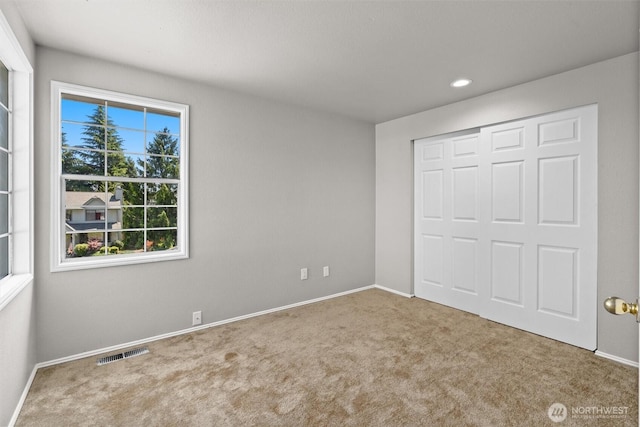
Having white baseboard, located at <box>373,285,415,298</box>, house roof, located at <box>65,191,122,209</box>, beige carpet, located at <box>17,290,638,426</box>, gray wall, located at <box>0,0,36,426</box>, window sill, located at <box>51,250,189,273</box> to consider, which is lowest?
beige carpet, located at <box>17,290,638,426</box>

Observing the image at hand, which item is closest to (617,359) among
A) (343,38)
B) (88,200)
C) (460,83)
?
(460,83)

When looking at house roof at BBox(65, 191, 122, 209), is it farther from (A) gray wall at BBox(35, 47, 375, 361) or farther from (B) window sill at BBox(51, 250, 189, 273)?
(B) window sill at BBox(51, 250, 189, 273)

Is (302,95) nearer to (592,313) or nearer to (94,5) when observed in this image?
(94,5)

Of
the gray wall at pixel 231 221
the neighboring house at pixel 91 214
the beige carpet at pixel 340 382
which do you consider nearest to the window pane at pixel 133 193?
the neighboring house at pixel 91 214

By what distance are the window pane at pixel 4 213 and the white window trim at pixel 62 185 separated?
290 mm

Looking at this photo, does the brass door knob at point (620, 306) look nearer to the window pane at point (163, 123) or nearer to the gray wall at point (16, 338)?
the gray wall at point (16, 338)

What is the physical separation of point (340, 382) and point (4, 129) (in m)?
2.72

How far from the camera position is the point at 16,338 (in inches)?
73.3

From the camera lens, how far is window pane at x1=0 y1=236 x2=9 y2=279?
6.45 ft

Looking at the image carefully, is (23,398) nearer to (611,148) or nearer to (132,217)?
(132,217)

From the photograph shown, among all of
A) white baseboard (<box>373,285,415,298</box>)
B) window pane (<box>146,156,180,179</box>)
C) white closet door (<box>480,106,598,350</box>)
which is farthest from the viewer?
white baseboard (<box>373,285,415,298</box>)

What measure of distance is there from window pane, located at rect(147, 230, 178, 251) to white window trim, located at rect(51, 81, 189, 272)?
56 mm

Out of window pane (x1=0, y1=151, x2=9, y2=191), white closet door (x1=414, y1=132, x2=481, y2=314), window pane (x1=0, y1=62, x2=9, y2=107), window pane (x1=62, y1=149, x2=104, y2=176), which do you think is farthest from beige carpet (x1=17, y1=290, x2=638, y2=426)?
window pane (x1=0, y1=62, x2=9, y2=107)

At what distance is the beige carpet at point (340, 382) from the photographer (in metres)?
1.83
